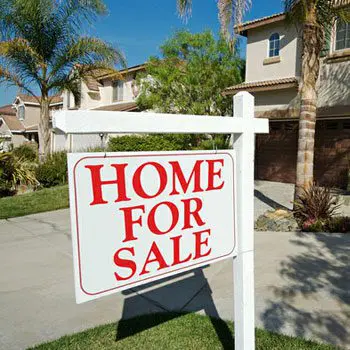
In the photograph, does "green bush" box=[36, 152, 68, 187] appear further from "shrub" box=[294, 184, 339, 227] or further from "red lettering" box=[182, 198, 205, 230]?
"red lettering" box=[182, 198, 205, 230]

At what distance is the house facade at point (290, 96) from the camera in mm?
11688

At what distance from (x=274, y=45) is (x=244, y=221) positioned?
13.1 metres

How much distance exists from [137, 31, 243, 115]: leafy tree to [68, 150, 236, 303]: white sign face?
1415 centimetres

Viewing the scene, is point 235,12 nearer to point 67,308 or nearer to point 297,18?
point 297,18

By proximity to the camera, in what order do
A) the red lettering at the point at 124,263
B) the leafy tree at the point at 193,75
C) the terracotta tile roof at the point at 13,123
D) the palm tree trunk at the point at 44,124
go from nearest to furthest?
the red lettering at the point at 124,263
the palm tree trunk at the point at 44,124
the leafy tree at the point at 193,75
the terracotta tile roof at the point at 13,123

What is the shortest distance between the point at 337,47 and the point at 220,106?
19.2 feet

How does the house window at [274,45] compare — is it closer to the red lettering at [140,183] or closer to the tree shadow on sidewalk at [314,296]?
the tree shadow on sidewalk at [314,296]

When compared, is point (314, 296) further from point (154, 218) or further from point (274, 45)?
point (274, 45)

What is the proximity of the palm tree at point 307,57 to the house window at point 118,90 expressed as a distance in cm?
1705

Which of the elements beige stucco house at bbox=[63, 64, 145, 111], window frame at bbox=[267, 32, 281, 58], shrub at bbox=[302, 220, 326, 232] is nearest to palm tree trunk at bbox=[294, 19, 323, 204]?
shrub at bbox=[302, 220, 326, 232]

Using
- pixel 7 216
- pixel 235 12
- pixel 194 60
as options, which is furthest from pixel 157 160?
pixel 194 60

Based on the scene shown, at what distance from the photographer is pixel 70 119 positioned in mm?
1692

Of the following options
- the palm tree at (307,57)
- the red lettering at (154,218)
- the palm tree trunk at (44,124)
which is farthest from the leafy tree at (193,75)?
the red lettering at (154,218)

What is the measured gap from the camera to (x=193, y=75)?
16.3 metres
